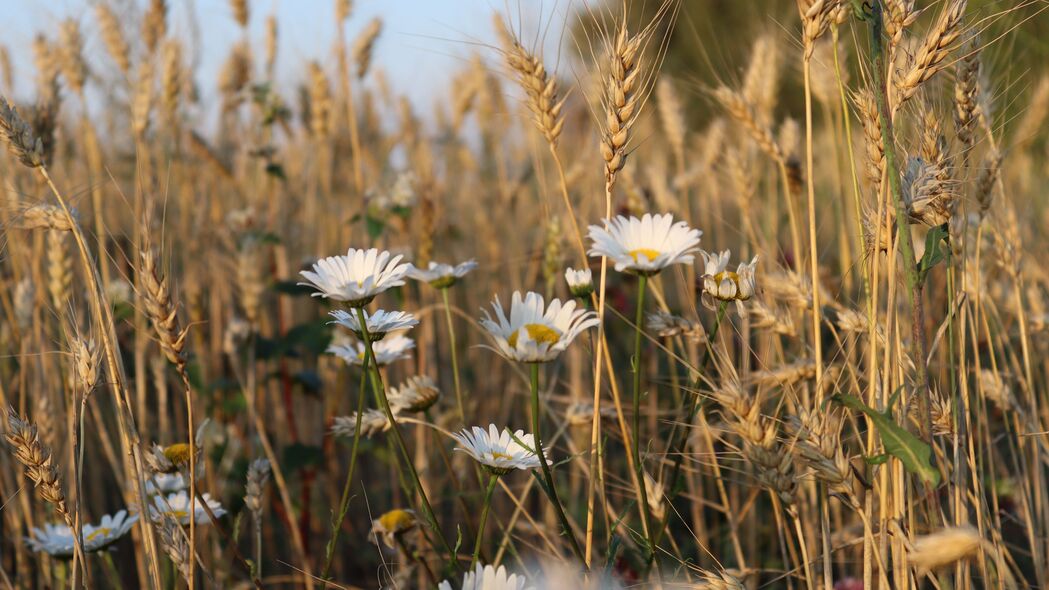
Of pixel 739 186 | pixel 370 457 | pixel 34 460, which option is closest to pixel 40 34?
pixel 370 457

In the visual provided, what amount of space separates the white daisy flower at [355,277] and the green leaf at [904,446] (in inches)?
21.1

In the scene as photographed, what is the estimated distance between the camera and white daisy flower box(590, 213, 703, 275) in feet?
3.22

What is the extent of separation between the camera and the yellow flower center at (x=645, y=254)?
3.39ft

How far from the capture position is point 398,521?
1.37 meters

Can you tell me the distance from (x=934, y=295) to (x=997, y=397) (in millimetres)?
1144

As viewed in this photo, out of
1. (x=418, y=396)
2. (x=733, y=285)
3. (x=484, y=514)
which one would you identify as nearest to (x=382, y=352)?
(x=418, y=396)

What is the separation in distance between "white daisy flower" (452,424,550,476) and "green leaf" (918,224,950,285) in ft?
1.64

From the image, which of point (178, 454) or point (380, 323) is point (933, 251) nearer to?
point (380, 323)

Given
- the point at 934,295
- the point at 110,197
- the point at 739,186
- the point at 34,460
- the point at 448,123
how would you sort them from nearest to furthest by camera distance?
1. the point at 34,460
2. the point at 739,186
3. the point at 934,295
4. the point at 110,197
5. the point at 448,123

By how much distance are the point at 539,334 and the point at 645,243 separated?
176mm

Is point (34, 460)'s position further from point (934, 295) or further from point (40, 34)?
point (934, 295)

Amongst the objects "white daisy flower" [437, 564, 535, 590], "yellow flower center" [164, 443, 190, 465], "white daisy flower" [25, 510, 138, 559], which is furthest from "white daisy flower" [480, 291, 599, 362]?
"white daisy flower" [25, 510, 138, 559]

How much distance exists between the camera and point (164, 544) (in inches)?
44.6

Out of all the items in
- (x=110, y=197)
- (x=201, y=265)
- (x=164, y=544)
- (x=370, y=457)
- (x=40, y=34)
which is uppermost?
(x=40, y=34)
